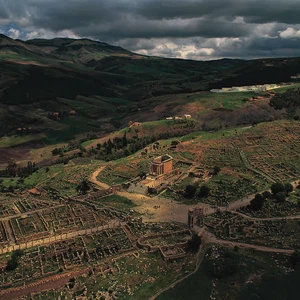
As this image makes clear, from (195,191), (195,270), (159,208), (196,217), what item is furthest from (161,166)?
Result: (195,270)

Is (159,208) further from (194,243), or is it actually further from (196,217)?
(194,243)

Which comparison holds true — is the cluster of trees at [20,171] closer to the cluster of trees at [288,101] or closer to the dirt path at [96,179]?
the dirt path at [96,179]

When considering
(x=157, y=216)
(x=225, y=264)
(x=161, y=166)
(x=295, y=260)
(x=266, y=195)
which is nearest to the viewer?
(x=295, y=260)

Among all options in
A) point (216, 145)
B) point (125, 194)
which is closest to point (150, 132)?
point (216, 145)

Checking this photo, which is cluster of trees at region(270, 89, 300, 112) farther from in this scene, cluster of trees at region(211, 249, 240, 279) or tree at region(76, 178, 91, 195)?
cluster of trees at region(211, 249, 240, 279)

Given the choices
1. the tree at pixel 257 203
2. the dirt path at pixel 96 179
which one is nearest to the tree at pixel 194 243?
the tree at pixel 257 203

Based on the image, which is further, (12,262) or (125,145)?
(125,145)
